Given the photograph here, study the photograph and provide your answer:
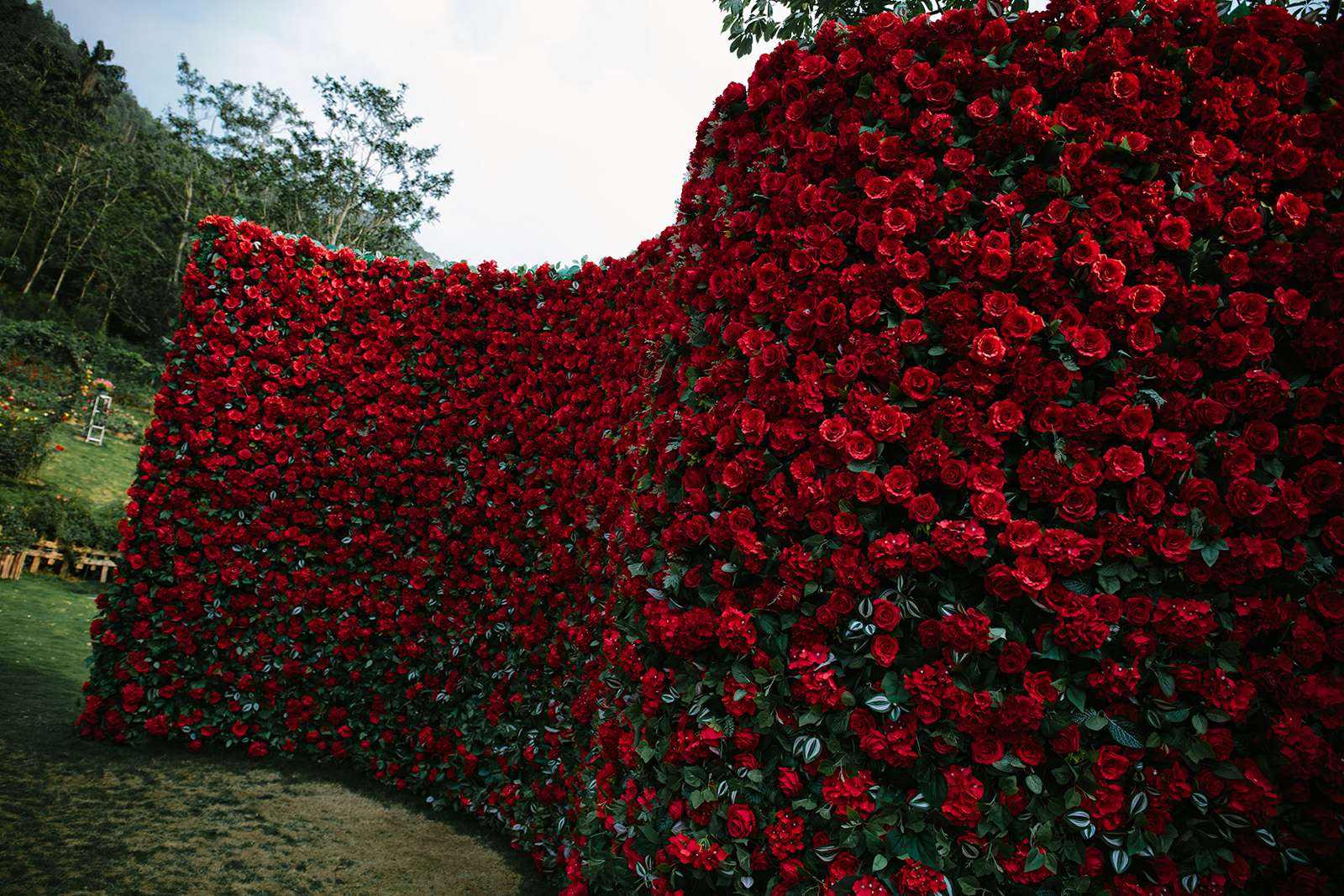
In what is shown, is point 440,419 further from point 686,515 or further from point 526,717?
Result: point 686,515

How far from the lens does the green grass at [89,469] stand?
503 inches

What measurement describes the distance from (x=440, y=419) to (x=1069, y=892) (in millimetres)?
4358

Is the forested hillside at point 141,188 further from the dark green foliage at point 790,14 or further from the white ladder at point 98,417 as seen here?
the dark green foliage at point 790,14

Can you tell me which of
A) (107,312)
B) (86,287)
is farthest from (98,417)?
(86,287)

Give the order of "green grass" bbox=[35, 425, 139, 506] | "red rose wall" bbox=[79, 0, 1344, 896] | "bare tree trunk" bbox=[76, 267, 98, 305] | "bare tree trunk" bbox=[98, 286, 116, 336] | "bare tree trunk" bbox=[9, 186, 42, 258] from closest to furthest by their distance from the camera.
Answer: "red rose wall" bbox=[79, 0, 1344, 896]
"green grass" bbox=[35, 425, 139, 506]
"bare tree trunk" bbox=[9, 186, 42, 258]
"bare tree trunk" bbox=[98, 286, 116, 336]
"bare tree trunk" bbox=[76, 267, 98, 305]

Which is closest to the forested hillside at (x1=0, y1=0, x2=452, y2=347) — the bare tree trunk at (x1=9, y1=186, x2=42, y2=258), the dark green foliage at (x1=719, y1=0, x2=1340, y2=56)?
the bare tree trunk at (x1=9, y1=186, x2=42, y2=258)

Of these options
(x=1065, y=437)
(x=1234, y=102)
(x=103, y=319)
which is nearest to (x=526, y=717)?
(x=1065, y=437)

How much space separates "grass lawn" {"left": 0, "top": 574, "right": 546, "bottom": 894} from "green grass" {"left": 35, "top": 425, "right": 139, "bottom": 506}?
9.61 meters

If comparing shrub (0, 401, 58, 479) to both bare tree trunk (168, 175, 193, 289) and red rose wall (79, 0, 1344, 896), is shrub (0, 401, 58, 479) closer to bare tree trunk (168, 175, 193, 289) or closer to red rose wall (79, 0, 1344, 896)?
red rose wall (79, 0, 1344, 896)

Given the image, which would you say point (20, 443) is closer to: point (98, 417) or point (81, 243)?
point (98, 417)

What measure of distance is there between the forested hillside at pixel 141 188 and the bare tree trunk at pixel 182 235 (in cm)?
10

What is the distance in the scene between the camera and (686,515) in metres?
2.37

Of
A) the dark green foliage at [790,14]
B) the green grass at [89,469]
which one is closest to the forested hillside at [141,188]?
the green grass at [89,469]

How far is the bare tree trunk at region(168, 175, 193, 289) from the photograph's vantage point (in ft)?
93.2
